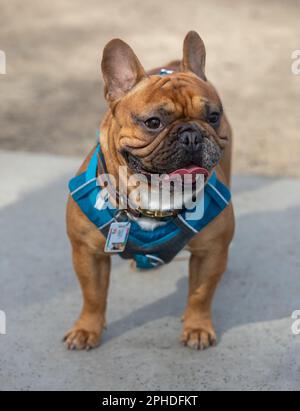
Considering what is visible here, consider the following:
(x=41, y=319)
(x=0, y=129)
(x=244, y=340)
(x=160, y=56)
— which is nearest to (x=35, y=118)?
(x=0, y=129)

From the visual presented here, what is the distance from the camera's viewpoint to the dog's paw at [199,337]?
133 inches

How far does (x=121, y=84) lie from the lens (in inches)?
119

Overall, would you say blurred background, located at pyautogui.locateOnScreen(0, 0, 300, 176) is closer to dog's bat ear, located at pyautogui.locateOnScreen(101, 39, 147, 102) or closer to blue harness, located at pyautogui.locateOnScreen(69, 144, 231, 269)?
blue harness, located at pyautogui.locateOnScreen(69, 144, 231, 269)

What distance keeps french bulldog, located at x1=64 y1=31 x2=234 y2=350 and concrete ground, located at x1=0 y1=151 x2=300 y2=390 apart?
12 centimetres

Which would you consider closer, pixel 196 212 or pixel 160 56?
pixel 196 212

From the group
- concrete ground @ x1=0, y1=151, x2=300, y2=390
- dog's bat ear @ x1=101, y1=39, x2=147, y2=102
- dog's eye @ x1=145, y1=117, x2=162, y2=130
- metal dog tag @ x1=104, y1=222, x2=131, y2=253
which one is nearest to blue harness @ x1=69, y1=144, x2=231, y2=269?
metal dog tag @ x1=104, y1=222, x2=131, y2=253

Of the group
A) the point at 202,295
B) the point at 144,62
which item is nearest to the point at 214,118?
the point at 202,295

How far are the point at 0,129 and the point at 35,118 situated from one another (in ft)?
1.08

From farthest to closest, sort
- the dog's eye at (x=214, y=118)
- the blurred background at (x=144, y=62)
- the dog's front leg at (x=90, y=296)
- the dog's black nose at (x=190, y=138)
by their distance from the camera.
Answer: the blurred background at (x=144, y=62) < the dog's front leg at (x=90, y=296) < the dog's eye at (x=214, y=118) < the dog's black nose at (x=190, y=138)

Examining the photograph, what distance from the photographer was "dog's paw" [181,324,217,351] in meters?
3.39

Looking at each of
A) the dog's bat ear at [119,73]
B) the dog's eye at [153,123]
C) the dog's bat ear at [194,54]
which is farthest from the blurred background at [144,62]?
the dog's eye at [153,123]

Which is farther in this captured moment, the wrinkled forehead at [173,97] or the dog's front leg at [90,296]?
the dog's front leg at [90,296]

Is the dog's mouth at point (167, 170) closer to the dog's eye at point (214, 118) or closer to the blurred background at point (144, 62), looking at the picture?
the dog's eye at point (214, 118)
